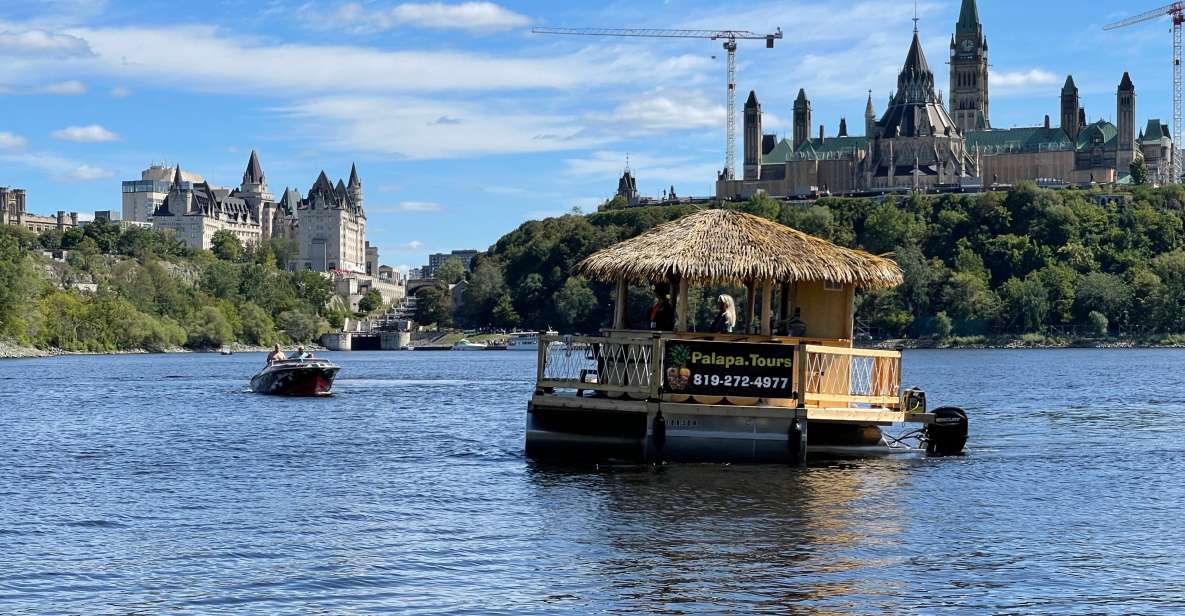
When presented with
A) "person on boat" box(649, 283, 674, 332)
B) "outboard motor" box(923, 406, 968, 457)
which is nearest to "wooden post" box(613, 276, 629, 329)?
"person on boat" box(649, 283, 674, 332)

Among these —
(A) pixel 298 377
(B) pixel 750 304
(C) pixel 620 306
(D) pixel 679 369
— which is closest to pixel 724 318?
(B) pixel 750 304

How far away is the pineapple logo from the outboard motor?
8.34 metres

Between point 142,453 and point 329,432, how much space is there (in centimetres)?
934

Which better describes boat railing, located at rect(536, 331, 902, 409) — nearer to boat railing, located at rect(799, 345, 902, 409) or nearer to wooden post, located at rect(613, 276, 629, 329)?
boat railing, located at rect(799, 345, 902, 409)

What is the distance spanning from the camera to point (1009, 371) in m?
119

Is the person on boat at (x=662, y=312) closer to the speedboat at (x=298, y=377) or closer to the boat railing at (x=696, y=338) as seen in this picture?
the boat railing at (x=696, y=338)

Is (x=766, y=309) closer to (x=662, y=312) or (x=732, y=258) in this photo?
(x=732, y=258)

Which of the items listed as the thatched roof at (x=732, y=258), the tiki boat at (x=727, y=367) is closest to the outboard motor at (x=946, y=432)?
the tiki boat at (x=727, y=367)

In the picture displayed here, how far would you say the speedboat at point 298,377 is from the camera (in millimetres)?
75750

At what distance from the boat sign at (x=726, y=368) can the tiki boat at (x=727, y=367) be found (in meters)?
0.02

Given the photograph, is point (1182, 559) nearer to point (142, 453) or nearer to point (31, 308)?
point (142, 453)

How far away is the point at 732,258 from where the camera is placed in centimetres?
3403

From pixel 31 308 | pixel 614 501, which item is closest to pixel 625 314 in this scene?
pixel 614 501

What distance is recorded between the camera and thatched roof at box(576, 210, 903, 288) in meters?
33.8
